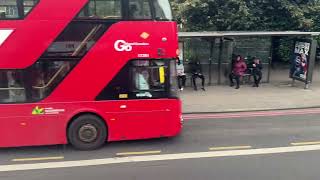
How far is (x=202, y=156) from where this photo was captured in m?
9.38

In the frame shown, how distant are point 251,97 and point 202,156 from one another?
24.1 ft

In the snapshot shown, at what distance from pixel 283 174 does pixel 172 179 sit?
2047 mm

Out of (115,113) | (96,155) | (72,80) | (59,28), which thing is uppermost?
(59,28)

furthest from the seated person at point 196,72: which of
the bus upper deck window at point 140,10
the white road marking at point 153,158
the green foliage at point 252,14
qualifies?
the bus upper deck window at point 140,10

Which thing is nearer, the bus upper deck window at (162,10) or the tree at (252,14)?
the bus upper deck window at (162,10)

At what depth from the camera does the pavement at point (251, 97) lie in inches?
578

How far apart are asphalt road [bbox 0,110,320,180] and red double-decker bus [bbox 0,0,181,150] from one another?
0.36m

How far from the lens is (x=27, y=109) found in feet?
31.2

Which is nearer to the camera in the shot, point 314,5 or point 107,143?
point 107,143

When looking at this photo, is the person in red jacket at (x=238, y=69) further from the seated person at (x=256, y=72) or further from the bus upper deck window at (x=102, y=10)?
the bus upper deck window at (x=102, y=10)

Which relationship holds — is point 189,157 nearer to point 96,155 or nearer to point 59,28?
point 96,155

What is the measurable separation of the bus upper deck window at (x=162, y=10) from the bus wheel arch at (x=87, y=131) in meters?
2.61

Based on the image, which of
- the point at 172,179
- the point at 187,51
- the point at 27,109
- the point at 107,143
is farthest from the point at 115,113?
the point at 187,51

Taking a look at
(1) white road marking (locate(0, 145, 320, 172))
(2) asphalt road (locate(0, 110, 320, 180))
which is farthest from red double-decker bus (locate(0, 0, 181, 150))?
(1) white road marking (locate(0, 145, 320, 172))
